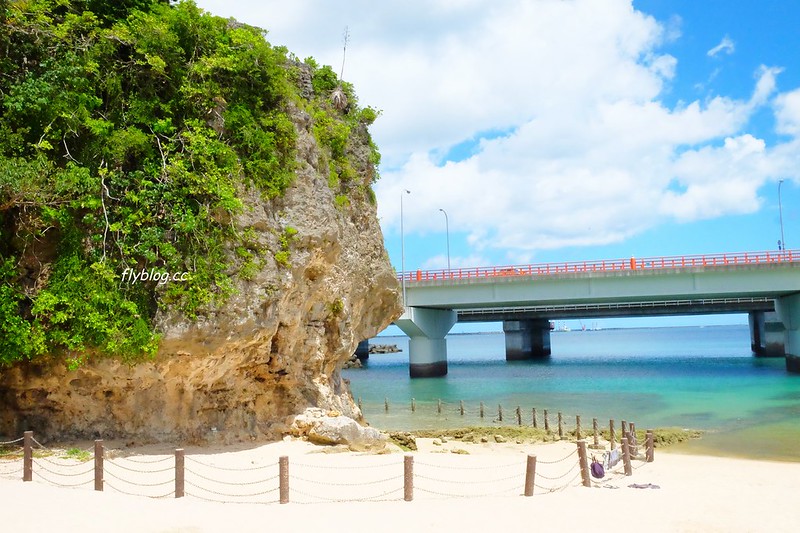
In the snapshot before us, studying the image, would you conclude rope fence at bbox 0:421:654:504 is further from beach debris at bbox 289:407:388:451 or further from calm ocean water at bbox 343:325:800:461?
calm ocean water at bbox 343:325:800:461

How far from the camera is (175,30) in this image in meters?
16.1

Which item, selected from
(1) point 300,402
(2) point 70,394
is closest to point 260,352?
(1) point 300,402

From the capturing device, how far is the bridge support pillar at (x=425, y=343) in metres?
51.1

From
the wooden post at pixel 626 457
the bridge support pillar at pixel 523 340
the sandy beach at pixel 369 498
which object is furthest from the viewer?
the bridge support pillar at pixel 523 340

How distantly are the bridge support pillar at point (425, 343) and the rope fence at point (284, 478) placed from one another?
117 feet

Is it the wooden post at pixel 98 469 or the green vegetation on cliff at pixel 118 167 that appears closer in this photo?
the wooden post at pixel 98 469

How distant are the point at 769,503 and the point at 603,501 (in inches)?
153

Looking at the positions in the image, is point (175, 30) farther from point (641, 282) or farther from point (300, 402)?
point (641, 282)

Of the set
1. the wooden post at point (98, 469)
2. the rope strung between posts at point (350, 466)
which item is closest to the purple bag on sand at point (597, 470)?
the rope strung between posts at point (350, 466)

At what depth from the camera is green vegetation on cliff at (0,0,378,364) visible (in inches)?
559

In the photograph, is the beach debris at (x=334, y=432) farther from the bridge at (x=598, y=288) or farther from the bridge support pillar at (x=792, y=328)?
the bridge support pillar at (x=792, y=328)

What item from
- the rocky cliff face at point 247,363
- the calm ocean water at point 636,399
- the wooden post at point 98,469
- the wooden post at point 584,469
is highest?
the rocky cliff face at point 247,363

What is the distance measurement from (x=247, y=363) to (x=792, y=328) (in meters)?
45.3

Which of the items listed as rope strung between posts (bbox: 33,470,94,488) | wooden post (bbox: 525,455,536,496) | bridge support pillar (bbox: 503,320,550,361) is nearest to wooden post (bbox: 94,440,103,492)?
rope strung between posts (bbox: 33,470,94,488)
